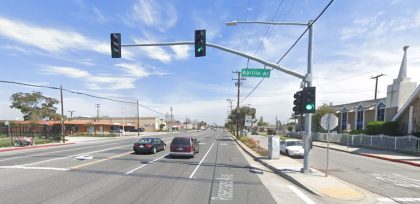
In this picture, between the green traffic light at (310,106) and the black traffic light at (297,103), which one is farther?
the black traffic light at (297,103)

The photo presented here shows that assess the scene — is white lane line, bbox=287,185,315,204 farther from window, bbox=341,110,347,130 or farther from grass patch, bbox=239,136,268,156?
window, bbox=341,110,347,130

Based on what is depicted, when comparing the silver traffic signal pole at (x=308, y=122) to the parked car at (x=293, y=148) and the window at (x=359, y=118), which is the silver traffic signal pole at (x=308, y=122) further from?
the window at (x=359, y=118)

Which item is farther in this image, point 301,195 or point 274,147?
point 274,147

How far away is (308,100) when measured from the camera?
51.8 ft

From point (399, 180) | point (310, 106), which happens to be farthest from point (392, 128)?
point (310, 106)

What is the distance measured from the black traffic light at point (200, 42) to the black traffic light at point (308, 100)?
5.09 metres

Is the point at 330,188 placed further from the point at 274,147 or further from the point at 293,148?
the point at 293,148

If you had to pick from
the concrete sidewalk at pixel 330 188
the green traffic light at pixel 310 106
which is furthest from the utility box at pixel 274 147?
the green traffic light at pixel 310 106

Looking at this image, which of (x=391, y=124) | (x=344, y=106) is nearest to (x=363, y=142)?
(x=391, y=124)

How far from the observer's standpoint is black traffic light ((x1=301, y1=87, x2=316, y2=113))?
619 inches

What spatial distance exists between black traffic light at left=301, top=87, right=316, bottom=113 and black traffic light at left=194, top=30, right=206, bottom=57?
5.09 metres

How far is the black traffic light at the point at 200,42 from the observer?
50.3ft

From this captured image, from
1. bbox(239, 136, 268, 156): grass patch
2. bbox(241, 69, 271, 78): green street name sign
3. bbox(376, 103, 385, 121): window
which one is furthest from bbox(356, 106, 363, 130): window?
bbox(241, 69, 271, 78): green street name sign

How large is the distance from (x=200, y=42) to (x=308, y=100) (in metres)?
5.66
